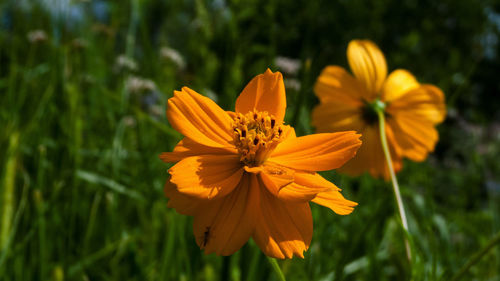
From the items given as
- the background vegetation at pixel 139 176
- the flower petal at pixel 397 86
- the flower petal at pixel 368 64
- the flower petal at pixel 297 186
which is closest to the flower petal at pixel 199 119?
the flower petal at pixel 297 186

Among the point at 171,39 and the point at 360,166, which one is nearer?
the point at 360,166

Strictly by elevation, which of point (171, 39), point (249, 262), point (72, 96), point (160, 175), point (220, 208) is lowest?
point (249, 262)

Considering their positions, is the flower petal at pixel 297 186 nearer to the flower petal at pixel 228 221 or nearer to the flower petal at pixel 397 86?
the flower petal at pixel 228 221

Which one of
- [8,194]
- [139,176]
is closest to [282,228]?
[8,194]

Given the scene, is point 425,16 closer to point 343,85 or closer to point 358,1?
point 358,1

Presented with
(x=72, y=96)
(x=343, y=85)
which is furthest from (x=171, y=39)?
(x=343, y=85)

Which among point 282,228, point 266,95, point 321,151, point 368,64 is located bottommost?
point 282,228

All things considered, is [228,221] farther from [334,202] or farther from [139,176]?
[139,176]
